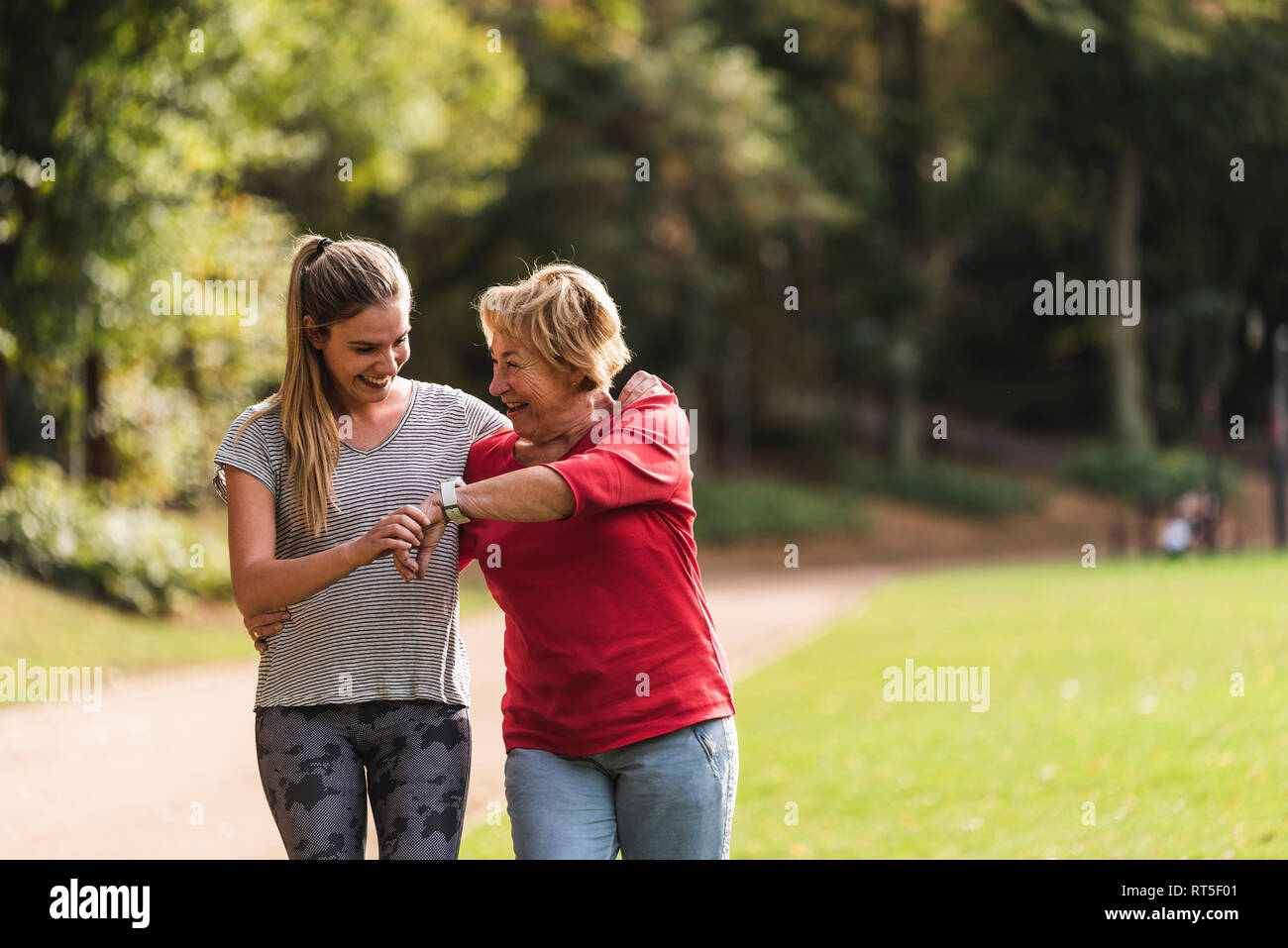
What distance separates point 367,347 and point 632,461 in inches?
27.5

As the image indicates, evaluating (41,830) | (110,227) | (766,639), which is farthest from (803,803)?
(110,227)

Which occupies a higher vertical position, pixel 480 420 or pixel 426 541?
pixel 480 420

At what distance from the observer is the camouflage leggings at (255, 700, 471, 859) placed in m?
3.12

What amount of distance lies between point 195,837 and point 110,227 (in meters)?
9.90

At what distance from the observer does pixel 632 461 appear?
2.93 meters

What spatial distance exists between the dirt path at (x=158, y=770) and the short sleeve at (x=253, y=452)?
2.86m

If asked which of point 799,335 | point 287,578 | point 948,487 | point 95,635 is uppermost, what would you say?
point 799,335

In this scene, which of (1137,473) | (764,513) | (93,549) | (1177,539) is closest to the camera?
(93,549)

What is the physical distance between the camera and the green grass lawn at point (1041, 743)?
649cm

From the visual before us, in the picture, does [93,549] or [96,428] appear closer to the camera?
[93,549]

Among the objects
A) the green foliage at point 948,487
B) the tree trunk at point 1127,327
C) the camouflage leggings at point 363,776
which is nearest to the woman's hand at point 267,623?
the camouflage leggings at point 363,776

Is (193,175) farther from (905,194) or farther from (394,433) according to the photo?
(905,194)

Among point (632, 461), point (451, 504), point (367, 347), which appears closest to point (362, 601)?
point (451, 504)
